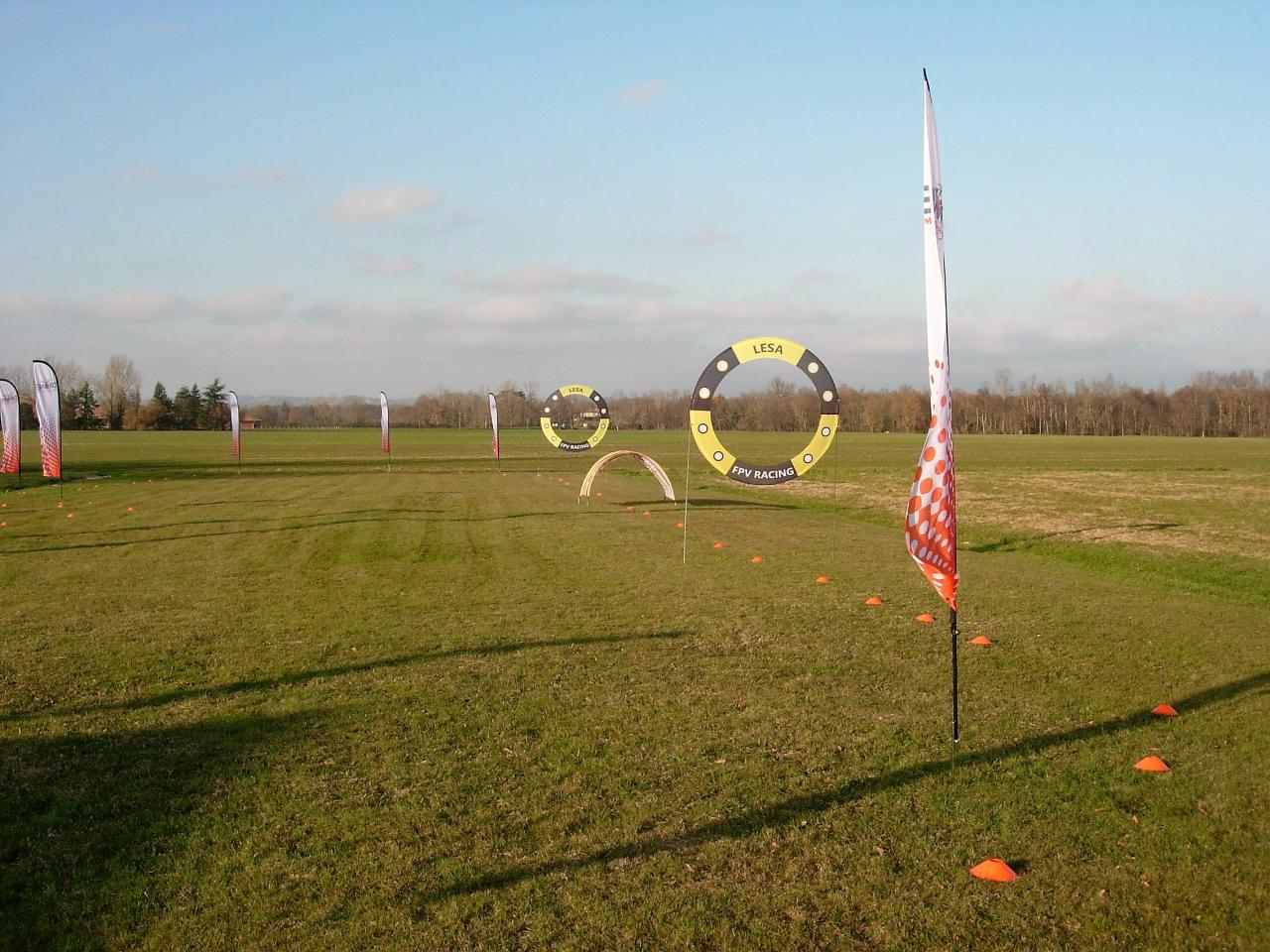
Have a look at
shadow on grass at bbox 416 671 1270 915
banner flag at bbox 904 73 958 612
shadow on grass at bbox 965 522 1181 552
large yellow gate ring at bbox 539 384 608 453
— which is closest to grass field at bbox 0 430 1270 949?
shadow on grass at bbox 416 671 1270 915

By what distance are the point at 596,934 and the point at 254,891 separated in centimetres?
170

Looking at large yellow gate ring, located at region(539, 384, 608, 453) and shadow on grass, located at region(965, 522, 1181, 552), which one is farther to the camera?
large yellow gate ring, located at region(539, 384, 608, 453)

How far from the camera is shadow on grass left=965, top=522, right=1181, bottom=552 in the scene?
59.7ft

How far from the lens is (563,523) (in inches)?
812

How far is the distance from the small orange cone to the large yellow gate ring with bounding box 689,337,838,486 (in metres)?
8.37

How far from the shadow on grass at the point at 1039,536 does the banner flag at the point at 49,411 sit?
2012 cm

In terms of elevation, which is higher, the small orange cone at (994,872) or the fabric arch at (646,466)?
the fabric arch at (646,466)

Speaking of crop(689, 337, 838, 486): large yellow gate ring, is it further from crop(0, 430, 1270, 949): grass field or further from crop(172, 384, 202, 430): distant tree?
crop(172, 384, 202, 430): distant tree

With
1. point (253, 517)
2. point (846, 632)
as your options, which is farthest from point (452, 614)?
point (253, 517)

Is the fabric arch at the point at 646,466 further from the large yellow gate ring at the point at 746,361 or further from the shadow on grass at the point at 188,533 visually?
the large yellow gate ring at the point at 746,361

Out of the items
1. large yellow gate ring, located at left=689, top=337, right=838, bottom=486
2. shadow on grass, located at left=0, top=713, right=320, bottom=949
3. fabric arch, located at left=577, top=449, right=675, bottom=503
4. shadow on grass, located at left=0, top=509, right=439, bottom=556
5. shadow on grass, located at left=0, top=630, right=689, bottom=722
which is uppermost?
large yellow gate ring, located at left=689, top=337, right=838, bottom=486

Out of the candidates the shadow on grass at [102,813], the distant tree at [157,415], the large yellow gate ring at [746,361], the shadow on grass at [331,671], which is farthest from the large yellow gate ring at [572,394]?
the distant tree at [157,415]

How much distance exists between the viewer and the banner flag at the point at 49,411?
2133 centimetres

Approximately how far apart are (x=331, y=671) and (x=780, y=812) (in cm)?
468
